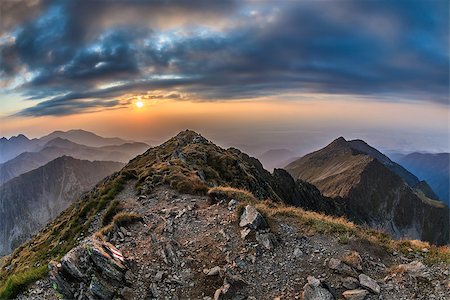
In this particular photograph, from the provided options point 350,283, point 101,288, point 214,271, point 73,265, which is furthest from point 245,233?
point 73,265

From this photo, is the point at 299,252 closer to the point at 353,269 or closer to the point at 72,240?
the point at 353,269

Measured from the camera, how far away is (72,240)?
3031 cm

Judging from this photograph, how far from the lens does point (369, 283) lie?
1620cm

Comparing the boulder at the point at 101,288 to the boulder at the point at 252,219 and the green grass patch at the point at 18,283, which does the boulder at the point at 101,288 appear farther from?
the boulder at the point at 252,219

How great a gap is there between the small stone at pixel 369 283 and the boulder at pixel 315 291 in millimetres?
1835

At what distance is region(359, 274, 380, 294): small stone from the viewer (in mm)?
15805

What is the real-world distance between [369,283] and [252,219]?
26.0 ft

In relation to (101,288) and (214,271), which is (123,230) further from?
(214,271)

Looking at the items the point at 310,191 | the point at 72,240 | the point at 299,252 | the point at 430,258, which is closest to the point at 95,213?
the point at 72,240

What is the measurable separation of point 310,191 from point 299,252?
154 m

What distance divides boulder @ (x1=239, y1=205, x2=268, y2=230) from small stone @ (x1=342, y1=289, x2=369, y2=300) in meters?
6.71

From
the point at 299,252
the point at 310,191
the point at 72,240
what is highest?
the point at 299,252

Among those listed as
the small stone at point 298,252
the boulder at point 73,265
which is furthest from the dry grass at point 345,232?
the boulder at point 73,265

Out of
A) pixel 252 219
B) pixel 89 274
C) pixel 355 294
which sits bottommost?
pixel 355 294
